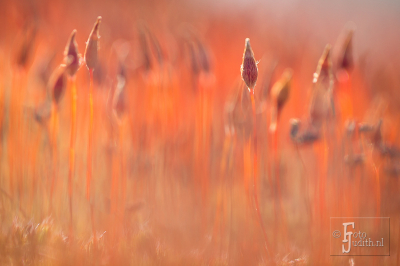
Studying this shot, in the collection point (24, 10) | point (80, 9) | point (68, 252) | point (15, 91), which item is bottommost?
point (68, 252)

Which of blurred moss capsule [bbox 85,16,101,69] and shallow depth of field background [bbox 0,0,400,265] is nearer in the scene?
blurred moss capsule [bbox 85,16,101,69]

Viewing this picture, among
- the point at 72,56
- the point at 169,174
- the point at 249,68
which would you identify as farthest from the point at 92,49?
the point at 169,174

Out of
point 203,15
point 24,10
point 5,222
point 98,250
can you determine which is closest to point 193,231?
point 98,250

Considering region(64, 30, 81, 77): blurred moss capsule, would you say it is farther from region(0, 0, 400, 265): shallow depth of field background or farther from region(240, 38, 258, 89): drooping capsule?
region(240, 38, 258, 89): drooping capsule

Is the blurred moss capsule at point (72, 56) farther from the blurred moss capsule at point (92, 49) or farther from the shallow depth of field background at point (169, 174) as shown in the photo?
the shallow depth of field background at point (169, 174)

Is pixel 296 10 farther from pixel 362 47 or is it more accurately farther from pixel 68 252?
pixel 68 252

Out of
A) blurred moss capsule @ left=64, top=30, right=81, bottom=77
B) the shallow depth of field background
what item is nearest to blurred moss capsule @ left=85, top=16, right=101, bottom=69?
blurred moss capsule @ left=64, top=30, right=81, bottom=77

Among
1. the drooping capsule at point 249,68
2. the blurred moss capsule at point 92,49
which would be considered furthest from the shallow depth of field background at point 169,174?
the blurred moss capsule at point 92,49

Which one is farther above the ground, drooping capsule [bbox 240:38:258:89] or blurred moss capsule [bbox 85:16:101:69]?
blurred moss capsule [bbox 85:16:101:69]
